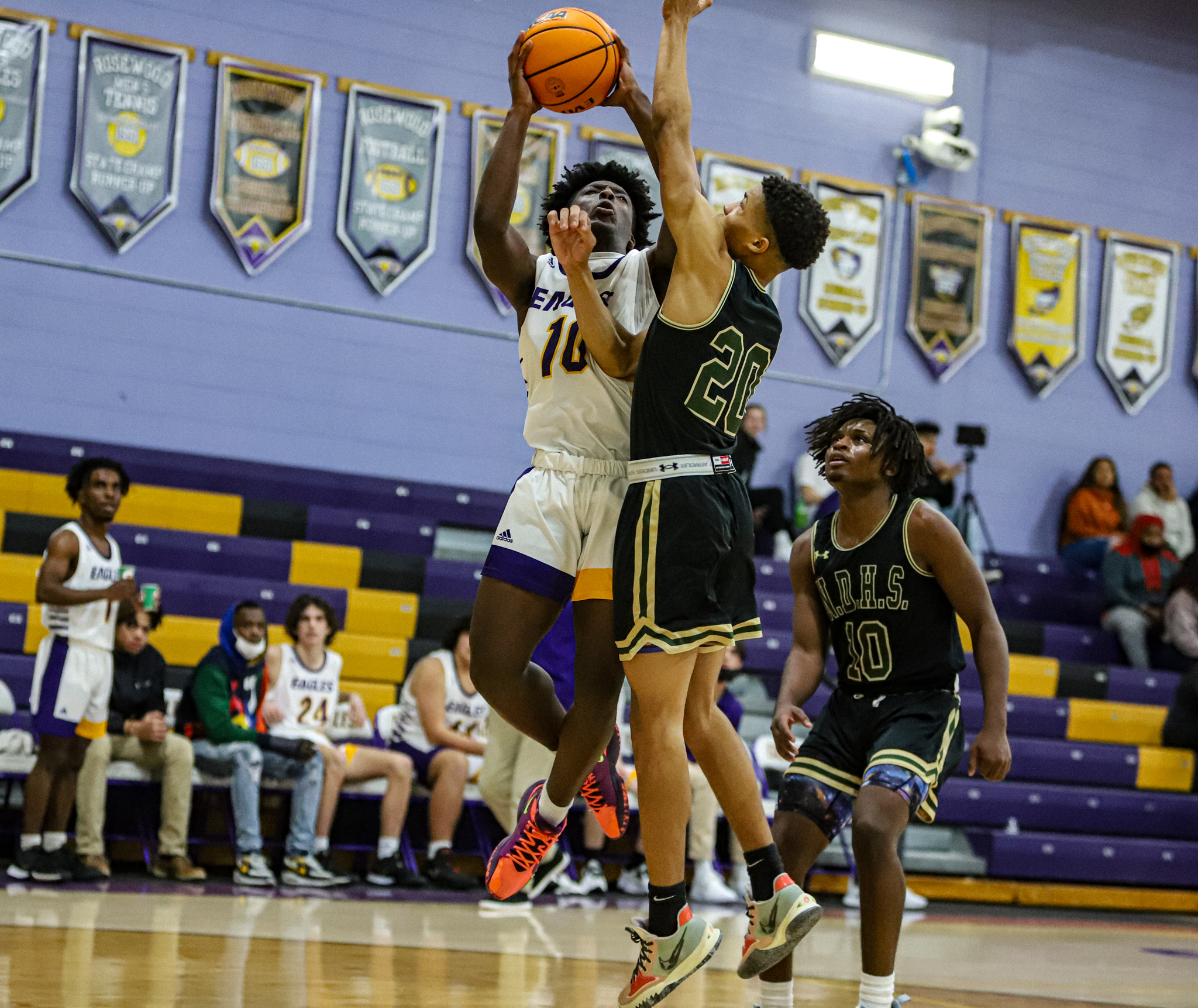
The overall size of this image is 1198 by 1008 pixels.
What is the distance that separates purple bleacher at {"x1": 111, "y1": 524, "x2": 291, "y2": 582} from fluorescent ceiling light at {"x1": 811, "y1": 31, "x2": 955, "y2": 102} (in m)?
6.91

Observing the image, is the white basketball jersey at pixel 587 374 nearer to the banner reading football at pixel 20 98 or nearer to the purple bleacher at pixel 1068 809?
the purple bleacher at pixel 1068 809

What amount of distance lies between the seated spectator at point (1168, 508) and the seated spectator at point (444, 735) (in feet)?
24.5

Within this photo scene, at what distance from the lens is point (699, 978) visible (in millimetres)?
5492

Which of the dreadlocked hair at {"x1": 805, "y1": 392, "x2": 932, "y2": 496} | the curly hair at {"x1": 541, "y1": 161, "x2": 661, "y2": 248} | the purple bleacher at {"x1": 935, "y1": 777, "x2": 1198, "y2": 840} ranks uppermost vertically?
the curly hair at {"x1": 541, "y1": 161, "x2": 661, "y2": 248}

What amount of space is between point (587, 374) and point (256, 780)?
411 cm

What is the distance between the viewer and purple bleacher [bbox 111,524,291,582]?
363 inches

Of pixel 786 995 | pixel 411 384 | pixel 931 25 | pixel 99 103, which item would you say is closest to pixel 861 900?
pixel 786 995

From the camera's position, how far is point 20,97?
34.1 feet

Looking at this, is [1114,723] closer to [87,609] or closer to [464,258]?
[464,258]

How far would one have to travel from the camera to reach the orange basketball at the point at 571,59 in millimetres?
3953

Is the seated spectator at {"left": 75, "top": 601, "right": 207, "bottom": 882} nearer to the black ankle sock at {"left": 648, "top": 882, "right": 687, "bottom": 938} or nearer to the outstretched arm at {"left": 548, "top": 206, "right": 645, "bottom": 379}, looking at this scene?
the black ankle sock at {"left": 648, "top": 882, "right": 687, "bottom": 938}

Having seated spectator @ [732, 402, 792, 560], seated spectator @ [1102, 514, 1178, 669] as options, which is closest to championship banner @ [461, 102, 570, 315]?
seated spectator @ [732, 402, 792, 560]

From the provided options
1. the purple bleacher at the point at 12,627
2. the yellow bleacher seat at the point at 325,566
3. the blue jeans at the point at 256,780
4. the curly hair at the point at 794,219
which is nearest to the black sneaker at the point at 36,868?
the blue jeans at the point at 256,780

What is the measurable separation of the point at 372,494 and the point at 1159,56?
9180 millimetres
